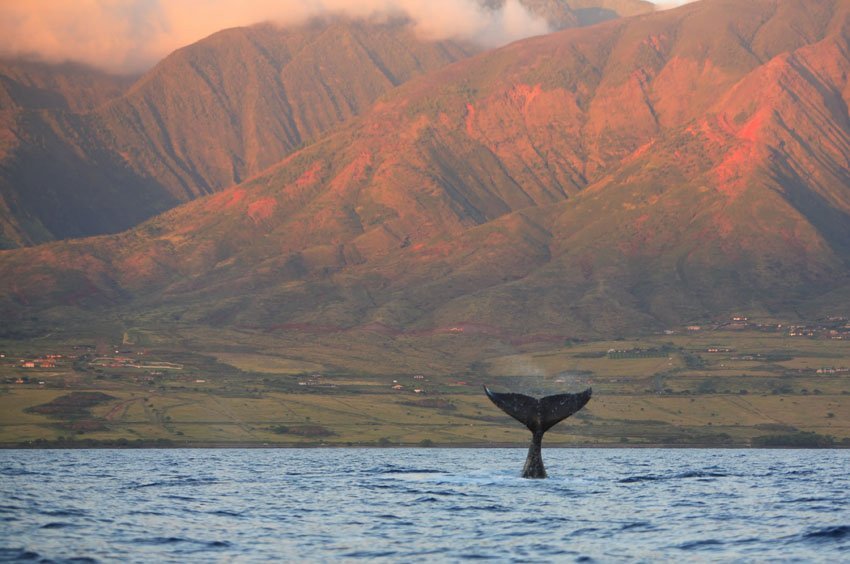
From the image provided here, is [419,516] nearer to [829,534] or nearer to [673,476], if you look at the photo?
[829,534]

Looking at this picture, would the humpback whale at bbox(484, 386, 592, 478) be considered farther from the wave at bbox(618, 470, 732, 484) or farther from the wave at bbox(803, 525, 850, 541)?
the wave at bbox(618, 470, 732, 484)

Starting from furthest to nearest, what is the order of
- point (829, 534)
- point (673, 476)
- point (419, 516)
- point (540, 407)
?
point (673, 476)
point (540, 407)
point (419, 516)
point (829, 534)

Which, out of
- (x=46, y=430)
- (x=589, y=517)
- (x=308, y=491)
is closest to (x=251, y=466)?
(x=308, y=491)

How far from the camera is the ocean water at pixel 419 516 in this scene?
5250 centimetres

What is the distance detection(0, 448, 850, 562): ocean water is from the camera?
52500 millimetres

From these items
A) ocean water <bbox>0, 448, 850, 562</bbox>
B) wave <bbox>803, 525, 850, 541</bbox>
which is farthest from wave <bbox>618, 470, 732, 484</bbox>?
wave <bbox>803, 525, 850, 541</bbox>

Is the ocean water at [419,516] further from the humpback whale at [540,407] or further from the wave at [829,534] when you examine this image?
the humpback whale at [540,407]

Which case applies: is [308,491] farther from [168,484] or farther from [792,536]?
[792,536]

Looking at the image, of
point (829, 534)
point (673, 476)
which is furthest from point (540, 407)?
point (673, 476)

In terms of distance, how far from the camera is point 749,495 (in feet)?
273

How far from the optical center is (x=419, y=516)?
66.4 metres

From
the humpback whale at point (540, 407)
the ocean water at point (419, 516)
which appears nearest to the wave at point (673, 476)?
the ocean water at point (419, 516)

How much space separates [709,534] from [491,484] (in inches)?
1199

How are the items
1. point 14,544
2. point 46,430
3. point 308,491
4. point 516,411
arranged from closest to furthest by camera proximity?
1. point 14,544
2. point 516,411
3. point 308,491
4. point 46,430
